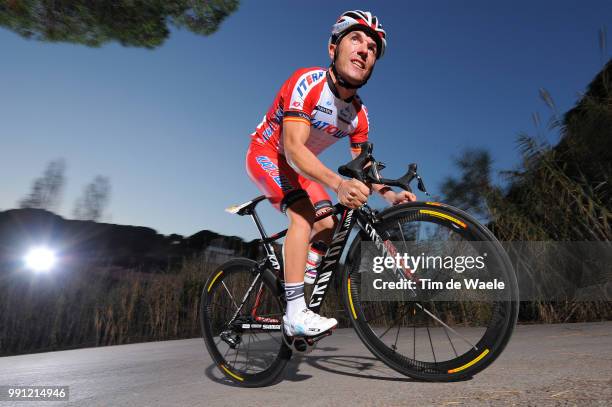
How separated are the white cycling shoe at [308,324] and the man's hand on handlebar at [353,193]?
658 mm

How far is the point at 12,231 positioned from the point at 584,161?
19424 millimetres

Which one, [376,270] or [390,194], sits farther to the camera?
[390,194]

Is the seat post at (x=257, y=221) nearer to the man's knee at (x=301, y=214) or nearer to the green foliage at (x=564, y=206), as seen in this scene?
the man's knee at (x=301, y=214)

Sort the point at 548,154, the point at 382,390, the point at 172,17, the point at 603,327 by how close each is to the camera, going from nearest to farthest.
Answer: the point at 382,390 < the point at 603,327 < the point at 548,154 < the point at 172,17

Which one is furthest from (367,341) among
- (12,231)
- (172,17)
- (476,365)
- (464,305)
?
(12,231)

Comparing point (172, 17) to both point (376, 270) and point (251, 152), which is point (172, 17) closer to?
point (251, 152)

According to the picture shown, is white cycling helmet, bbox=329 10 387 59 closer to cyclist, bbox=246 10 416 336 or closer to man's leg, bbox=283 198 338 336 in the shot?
cyclist, bbox=246 10 416 336

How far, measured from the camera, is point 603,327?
4438mm

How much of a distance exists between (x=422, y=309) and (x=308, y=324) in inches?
24.3

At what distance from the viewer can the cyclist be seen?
2.69 metres

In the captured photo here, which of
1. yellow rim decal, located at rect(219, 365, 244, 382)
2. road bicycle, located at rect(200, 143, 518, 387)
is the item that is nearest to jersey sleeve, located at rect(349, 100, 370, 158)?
road bicycle, located at rect(200, 143, 518, 387)

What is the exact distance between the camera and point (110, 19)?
12.6 metres

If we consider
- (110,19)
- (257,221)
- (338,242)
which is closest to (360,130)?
(338,242)

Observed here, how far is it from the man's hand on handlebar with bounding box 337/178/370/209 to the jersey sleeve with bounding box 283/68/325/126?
48cm
